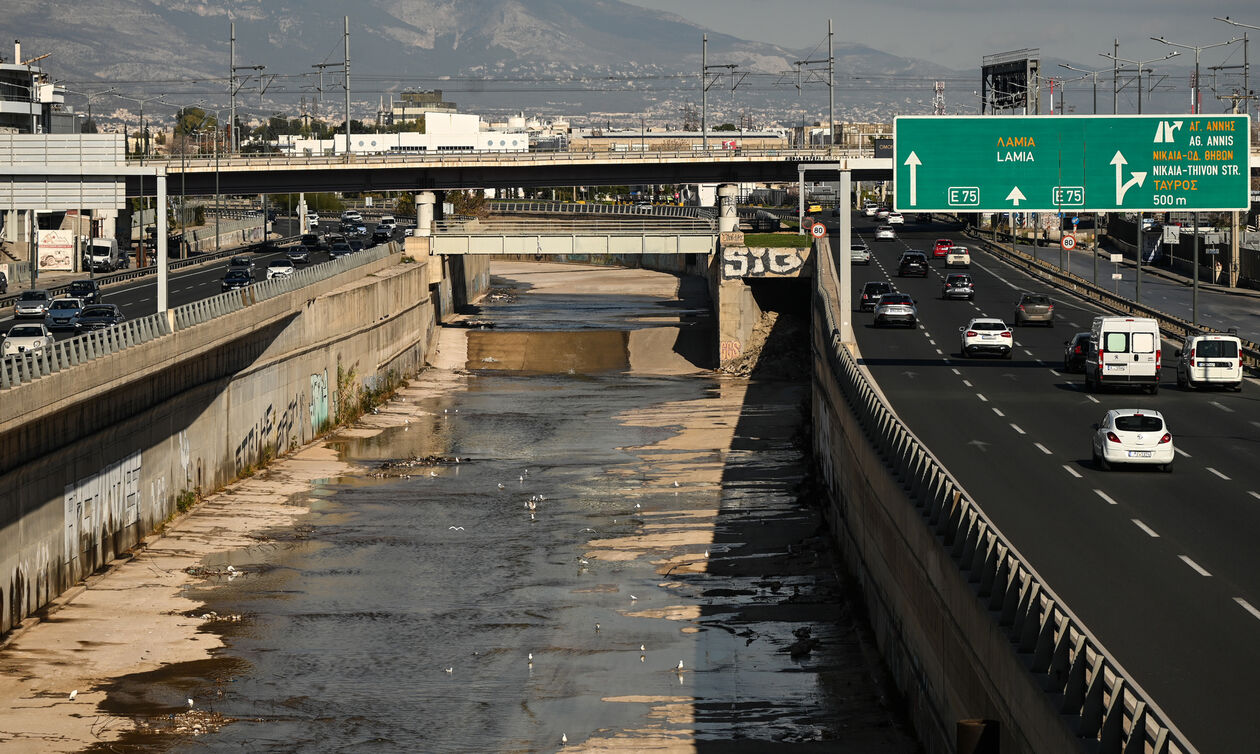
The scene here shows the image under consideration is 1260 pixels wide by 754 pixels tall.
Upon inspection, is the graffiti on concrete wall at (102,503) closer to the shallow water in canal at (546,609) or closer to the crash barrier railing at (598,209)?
the shallow water in canal at (546,609)

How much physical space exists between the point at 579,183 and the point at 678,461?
53.9 metres

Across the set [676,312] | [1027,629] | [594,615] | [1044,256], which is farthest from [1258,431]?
[1044,256]

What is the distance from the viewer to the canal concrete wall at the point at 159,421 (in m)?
37.0

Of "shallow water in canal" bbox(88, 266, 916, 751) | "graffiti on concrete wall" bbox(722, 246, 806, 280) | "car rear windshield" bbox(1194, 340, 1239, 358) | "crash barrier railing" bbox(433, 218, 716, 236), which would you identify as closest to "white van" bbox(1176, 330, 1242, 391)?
"car rear windshield" bbox(1194, 340, 1239, 358)

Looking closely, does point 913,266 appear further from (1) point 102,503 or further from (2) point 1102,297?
(1) point 102,503

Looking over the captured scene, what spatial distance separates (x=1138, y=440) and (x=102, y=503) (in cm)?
2674

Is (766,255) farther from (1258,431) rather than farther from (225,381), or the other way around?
(1258,431)

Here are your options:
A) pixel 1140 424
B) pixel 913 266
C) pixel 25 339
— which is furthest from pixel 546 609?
pixel 913 266

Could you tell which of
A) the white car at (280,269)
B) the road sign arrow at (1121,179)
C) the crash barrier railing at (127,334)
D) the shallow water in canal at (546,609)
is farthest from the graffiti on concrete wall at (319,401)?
the road sign arrow at (1121,179)

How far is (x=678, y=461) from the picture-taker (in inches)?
2418

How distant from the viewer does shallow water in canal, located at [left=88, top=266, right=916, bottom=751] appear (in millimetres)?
30016

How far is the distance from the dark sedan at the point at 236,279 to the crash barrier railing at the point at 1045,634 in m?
61.9

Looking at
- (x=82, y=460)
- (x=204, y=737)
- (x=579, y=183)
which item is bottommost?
(x=204, y=737)

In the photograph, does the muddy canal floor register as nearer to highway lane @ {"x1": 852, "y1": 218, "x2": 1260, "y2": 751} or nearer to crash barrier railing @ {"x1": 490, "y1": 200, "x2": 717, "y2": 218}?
highway lane @ {"x1": 852, "y1": 218, "x2": 1260, "y2": 751}
